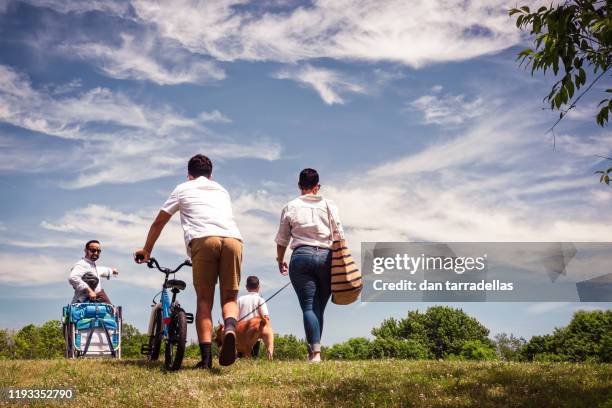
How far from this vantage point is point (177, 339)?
10.6 metres

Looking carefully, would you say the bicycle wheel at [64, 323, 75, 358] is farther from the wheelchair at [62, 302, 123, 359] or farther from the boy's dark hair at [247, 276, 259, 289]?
the boy's dark hair at [247, 276, 259, 289]

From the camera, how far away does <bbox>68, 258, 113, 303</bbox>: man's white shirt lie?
50.0 feet

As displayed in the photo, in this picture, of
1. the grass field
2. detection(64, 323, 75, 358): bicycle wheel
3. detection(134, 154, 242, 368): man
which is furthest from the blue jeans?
detection(64, 323, 75, 358): bicycle wheel

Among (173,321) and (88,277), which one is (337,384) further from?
(88,277)

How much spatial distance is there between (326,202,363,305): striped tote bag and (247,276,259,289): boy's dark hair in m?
3.44

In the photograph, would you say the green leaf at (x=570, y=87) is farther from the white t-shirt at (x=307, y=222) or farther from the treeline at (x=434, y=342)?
the treeline at (x=434, y=342)

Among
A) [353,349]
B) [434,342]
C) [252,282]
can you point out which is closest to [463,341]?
[434,342]

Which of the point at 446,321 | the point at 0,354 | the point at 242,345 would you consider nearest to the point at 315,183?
the point at 242,345

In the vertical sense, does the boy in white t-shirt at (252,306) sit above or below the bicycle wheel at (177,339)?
above

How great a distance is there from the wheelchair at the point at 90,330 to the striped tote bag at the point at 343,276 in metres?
6.83

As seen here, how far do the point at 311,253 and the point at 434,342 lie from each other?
41001 mm

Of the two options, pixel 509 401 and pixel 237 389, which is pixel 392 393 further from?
pixel 237 389

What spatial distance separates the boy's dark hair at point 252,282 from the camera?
14648mm

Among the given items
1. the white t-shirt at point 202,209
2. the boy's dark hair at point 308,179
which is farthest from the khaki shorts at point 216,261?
the boy's dark hair at point 308,179
